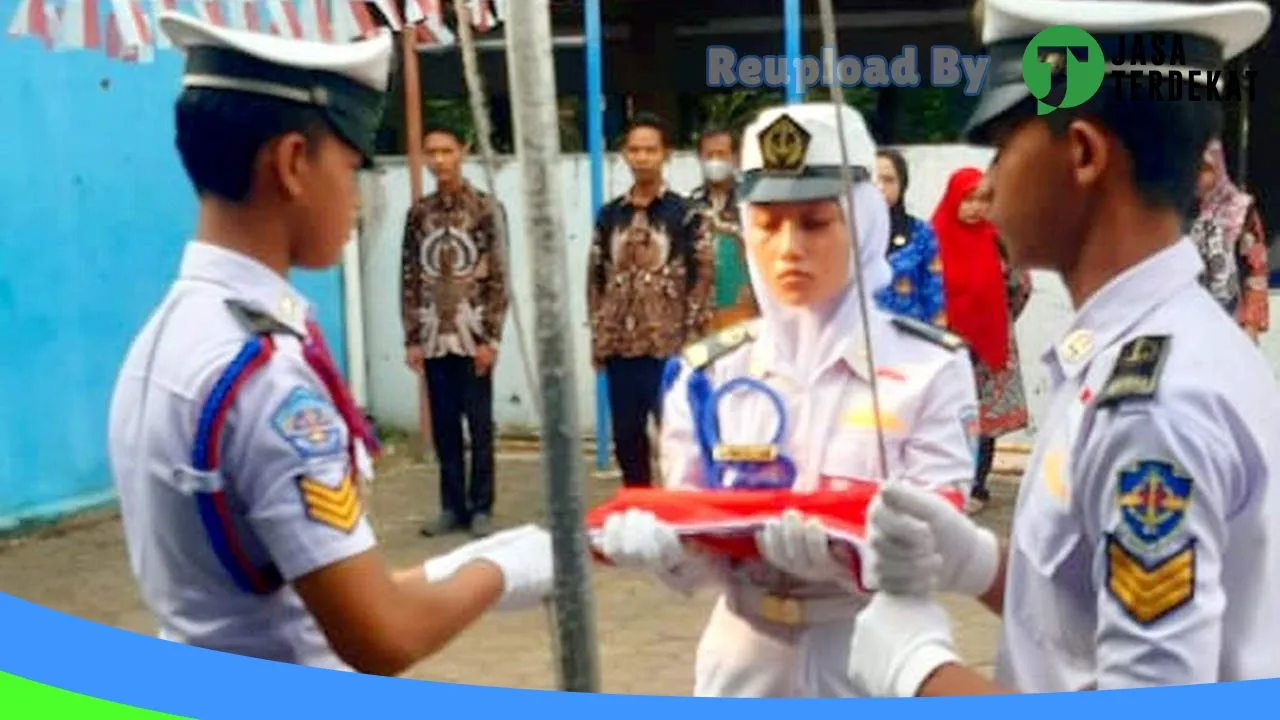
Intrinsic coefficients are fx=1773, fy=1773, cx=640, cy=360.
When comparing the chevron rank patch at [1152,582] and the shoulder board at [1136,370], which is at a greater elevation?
the shoulder board at [1136,370]

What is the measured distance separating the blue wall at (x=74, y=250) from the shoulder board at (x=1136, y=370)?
1.78 feet

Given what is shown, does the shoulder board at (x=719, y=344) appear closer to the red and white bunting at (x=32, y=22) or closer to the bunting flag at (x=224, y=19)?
the bunting flag at (x=224, y=19)

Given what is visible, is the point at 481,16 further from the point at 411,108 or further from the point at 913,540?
the point at 913,540

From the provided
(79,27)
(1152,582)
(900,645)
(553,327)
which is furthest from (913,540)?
(79,27)

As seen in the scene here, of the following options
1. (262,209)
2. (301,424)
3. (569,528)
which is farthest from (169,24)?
(569,528)

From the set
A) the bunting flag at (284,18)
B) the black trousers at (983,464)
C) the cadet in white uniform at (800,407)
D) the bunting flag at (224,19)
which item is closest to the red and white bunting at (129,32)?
the bunting flag at (224,19)

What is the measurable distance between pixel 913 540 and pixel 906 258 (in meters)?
0.34

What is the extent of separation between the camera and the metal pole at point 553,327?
1070mm

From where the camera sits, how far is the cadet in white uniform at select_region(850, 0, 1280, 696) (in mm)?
854

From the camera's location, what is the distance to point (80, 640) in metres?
1.24

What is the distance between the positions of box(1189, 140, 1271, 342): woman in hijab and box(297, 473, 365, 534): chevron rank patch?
1.65ft

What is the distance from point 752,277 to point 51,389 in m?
0.52

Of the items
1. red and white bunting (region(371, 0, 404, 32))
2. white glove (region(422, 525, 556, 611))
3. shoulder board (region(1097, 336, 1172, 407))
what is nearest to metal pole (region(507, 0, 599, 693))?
white glove (region(422, 525, 556, 611))

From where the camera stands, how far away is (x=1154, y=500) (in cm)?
84
